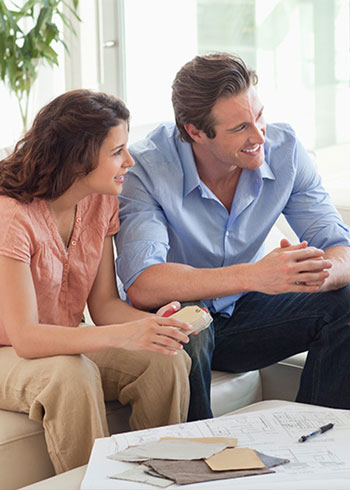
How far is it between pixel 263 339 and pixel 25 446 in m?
0.65

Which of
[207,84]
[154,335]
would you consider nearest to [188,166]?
[207,84]

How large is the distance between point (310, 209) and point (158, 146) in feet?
1.40

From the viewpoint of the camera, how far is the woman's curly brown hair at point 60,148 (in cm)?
165

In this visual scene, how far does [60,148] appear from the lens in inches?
65.2

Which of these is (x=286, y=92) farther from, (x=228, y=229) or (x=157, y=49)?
(x=228, y=229)

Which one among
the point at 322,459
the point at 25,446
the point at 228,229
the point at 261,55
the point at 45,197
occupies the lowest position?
the point at 25,446

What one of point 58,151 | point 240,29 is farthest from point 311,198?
point 240,29

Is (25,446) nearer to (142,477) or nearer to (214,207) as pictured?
(142,477)

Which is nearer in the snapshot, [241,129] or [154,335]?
[154,335]

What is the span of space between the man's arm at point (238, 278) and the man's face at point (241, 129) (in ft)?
0.92

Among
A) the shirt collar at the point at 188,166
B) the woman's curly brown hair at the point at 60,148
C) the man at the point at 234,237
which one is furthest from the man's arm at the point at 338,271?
the woman's curly brown hair at the point at 60,148

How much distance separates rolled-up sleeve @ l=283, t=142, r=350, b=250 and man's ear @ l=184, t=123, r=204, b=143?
266 millimetres

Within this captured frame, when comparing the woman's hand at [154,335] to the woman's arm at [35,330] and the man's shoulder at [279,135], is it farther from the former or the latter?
the man's shoulder at [279,135]

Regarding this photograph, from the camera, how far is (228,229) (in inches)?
77.9
